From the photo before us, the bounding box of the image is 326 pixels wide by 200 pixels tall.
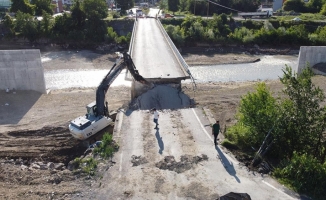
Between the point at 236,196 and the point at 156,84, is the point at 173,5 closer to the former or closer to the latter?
the point at 156,84

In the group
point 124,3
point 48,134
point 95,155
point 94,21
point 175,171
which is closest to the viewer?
point 175,171

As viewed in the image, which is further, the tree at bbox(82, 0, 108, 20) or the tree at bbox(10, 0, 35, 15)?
the tree at bbox(10, 0, 35, 15)

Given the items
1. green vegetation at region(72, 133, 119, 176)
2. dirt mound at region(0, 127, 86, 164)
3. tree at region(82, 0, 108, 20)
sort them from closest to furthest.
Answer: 1. green vegetation at region(72, 133, 119, 176)
2. dirt mound at region(0, 127, 86, 164)
3. tree at region(82, 0, 108, 20)

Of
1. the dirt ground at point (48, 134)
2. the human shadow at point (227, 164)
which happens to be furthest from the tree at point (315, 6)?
the human shadow at point (227, 164)

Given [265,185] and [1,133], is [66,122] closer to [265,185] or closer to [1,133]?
[1,133]

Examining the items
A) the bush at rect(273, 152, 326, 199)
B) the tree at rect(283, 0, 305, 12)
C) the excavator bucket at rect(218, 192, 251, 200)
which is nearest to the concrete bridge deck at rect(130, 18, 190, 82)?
the bush at rect(273, 152, 326, 199)

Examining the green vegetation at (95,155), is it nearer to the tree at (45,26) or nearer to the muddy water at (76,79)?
the muddy water at (76,79)

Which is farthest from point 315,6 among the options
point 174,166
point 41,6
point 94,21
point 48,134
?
point 174,166

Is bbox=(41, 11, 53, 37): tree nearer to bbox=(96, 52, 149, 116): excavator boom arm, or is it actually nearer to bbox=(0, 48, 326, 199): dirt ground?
bbox=(0, 48, 326, 199): dirt ground
